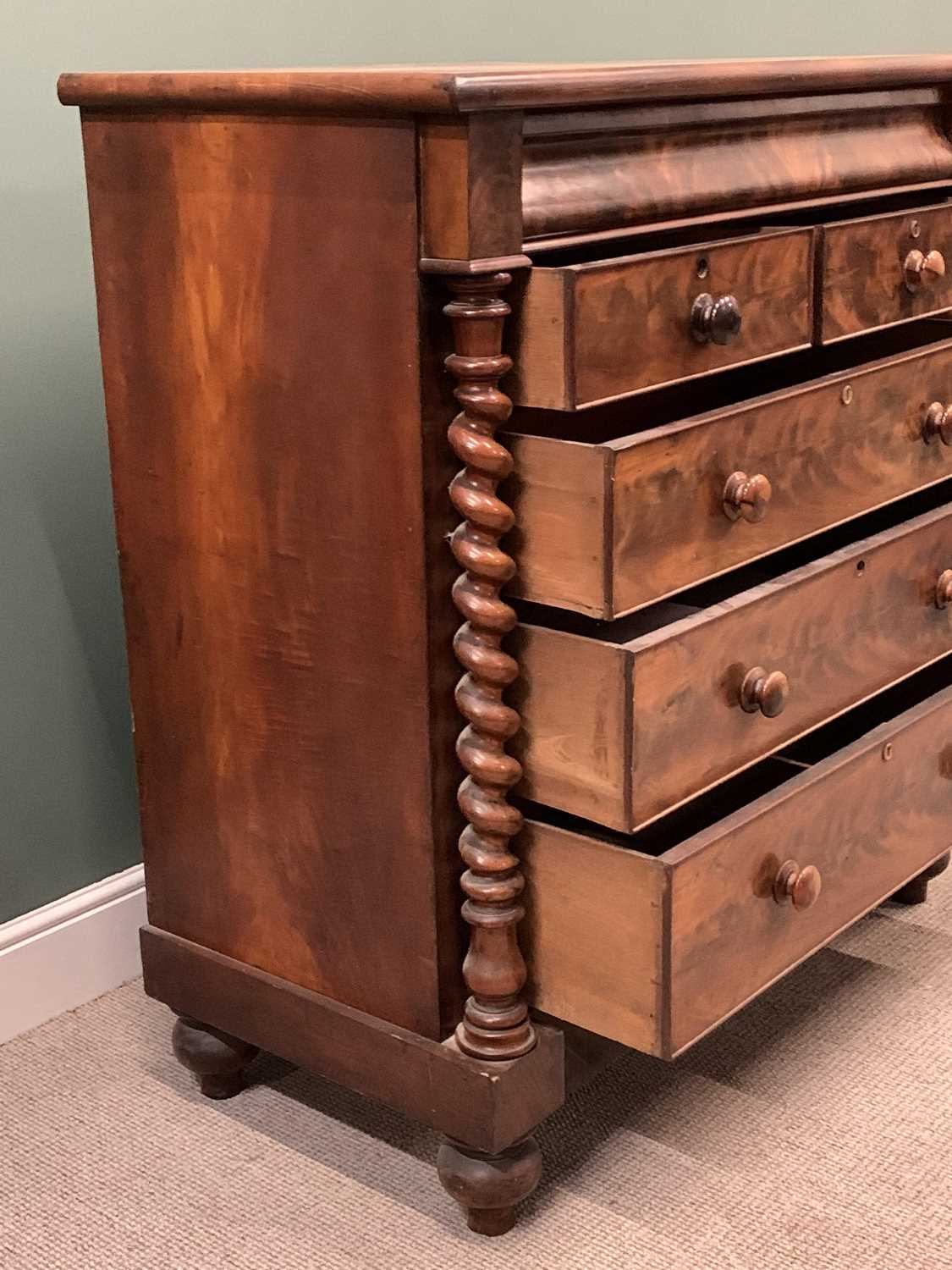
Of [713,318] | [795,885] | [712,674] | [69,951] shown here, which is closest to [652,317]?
[713,318]

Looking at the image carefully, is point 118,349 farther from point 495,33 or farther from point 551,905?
point 495,33

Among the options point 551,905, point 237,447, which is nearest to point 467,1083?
point 551,905

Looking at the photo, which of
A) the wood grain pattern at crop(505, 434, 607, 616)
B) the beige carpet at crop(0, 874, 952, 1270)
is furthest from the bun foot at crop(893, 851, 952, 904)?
the wood grain pattern at crop(505, 434, 607, 616)

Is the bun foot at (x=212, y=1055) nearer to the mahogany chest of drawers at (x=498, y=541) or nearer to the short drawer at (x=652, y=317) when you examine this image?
→ the mahogany chest of drawers at (x=498, y=541)

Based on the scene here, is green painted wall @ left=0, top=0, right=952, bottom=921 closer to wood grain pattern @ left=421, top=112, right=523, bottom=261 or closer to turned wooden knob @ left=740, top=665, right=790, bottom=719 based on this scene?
wood grain pattern @ left=421, top=112, right=523, bottom=261

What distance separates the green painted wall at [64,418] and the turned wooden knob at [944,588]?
2.77ft

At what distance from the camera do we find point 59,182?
5.29 feet

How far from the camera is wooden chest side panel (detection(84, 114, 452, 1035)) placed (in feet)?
4.00

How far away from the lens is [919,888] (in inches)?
76.1

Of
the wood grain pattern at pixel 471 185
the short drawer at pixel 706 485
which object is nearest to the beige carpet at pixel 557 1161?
the short drawer at pixel 706 485

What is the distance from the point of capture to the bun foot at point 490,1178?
4.45ft

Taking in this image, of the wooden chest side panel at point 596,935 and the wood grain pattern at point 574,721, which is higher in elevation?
the wood grain pattern at point 574,721

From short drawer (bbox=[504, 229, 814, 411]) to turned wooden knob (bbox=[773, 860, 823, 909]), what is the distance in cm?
42

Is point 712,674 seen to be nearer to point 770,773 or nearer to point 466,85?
point 770,773
